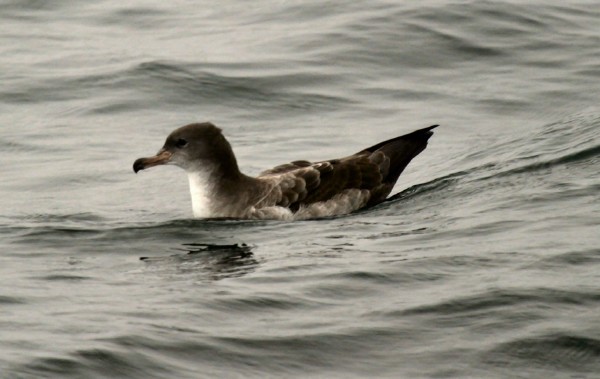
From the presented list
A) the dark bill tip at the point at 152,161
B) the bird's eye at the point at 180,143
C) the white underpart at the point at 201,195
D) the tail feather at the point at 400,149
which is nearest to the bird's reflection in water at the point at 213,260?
the white underpart at the point at 201,195

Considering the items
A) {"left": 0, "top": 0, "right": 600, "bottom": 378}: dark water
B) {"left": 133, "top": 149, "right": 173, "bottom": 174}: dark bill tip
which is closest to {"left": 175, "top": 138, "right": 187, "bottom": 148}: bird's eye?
{"left": 133, "top": 149, "right": 173, "bottom": 174}: dark bill tip

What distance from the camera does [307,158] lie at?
15656 mm

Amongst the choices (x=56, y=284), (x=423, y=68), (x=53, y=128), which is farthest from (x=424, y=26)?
(x=56, y=284)

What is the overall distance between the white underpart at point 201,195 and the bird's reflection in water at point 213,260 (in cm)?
99

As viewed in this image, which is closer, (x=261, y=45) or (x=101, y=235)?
(x=101, y=235)

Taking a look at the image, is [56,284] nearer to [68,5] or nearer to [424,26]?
Result: [424,26]

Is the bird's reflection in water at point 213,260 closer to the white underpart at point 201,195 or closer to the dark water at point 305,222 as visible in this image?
the dark water at point 305,222

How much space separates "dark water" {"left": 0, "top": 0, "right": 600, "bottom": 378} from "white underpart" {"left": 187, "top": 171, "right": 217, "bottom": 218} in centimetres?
23

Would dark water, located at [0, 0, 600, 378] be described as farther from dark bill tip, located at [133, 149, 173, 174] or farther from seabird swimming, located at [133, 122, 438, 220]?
dark bill tip, located at [133, 149, 173, 174]

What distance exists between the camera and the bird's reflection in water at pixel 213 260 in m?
11.1

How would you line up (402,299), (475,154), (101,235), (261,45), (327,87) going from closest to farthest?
1. (402,299)
2. (101,235)
3. (475,154)
4. (327,87)
5. (261,45)

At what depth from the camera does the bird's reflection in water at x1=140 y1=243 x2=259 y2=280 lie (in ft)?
36.4

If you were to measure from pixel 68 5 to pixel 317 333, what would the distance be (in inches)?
554

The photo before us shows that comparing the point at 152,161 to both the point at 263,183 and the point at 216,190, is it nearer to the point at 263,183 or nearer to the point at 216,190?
the point at 216,190
